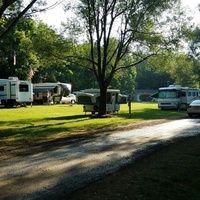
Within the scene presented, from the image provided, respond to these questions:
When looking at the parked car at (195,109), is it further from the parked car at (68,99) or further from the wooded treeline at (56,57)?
the parked car at (68,99)

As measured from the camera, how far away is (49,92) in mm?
45719

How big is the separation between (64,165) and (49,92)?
37750 millimetres

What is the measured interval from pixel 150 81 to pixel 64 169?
106 metres

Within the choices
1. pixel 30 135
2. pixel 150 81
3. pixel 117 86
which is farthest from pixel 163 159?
pixel 150 81

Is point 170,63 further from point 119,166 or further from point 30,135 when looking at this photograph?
point 119,166

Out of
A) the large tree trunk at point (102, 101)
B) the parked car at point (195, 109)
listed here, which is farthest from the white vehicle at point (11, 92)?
the parked car at point (195, 109)

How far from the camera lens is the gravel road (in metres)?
6.39

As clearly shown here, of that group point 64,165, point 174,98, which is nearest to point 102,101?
point 174,98

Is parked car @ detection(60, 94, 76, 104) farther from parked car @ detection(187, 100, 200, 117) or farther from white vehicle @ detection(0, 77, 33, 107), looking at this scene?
parked car @ detection(187, 100, 200, 117)

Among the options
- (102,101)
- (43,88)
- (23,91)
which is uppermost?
(43,88)

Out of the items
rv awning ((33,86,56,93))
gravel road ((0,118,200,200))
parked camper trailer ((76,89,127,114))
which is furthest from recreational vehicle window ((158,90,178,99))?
gravel road ((0,118,200,200))

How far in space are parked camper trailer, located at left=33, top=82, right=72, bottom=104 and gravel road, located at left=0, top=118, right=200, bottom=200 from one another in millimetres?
32639

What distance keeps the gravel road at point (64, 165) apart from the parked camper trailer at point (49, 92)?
3264 cm

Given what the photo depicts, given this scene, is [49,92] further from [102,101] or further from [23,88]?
[102,101]
